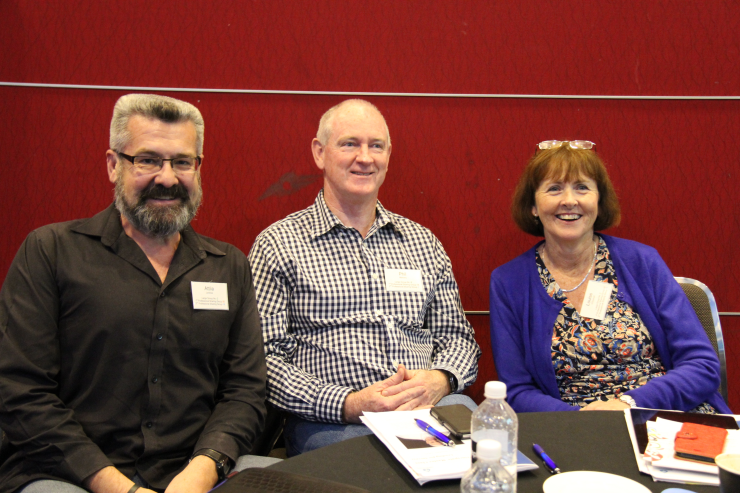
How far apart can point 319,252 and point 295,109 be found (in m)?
0.80

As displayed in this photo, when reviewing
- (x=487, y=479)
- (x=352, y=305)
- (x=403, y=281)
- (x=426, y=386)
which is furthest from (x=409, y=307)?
(x=487, y=479)

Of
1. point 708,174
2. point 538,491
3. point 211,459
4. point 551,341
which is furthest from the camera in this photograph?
point 708,174

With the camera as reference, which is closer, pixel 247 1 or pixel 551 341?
pixel 551 341

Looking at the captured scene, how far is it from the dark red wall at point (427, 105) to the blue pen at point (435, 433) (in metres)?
1.53

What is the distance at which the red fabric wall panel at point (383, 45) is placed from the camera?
99.5 inches

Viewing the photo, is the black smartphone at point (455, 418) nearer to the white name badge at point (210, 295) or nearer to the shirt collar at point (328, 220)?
the white name badge at point (210, 295)

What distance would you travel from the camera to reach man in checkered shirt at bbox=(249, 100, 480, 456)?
6.41 feet

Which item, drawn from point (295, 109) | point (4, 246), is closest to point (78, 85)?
point (4, 246)

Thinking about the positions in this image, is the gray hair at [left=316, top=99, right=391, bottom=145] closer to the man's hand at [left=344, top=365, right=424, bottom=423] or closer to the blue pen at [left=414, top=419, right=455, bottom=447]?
the man's hand at [left=344, top=365, right=424, bottom=423]

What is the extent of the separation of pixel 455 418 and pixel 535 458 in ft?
0.68

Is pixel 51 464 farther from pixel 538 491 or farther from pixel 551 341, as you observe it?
pixel 551 341

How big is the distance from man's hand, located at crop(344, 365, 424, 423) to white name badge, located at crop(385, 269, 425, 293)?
15.8 inches

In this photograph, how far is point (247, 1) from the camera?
2.59 metres

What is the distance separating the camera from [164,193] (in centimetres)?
176
